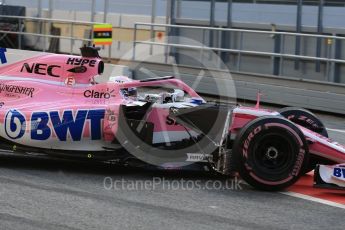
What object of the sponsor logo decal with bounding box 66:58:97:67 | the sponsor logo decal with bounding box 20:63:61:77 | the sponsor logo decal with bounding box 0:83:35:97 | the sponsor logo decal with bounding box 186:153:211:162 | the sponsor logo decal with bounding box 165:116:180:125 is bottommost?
the sponsor logo decal with bounding box 186:153:211:162

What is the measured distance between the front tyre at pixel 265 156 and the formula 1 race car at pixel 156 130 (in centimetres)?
1

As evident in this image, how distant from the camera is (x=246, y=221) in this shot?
5703 mm

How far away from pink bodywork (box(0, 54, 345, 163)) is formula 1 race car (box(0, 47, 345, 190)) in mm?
11

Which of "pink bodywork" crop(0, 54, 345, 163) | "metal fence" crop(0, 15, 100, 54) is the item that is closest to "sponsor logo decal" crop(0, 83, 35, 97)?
"pink bodywork" crop(0, 54, 345, 163)

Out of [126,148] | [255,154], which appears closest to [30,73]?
[126,148]

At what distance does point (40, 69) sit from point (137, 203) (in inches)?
102

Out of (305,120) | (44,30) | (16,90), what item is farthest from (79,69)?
(44,30)

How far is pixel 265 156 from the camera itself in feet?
21.9

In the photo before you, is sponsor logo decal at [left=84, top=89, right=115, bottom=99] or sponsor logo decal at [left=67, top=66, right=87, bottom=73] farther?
sponsor logo decal at [left=67, top=66, right=87, bottom=73]

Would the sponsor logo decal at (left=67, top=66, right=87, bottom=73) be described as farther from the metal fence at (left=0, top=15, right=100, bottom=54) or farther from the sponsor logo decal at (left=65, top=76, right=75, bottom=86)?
the metal fence at (left=0, top=15, right=100, bottom=54)

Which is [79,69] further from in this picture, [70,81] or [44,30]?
[44,30]

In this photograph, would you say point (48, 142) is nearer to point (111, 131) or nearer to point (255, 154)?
point (111, 131)

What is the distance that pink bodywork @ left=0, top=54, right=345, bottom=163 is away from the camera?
7095mm

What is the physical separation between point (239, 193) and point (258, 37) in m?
9.10
